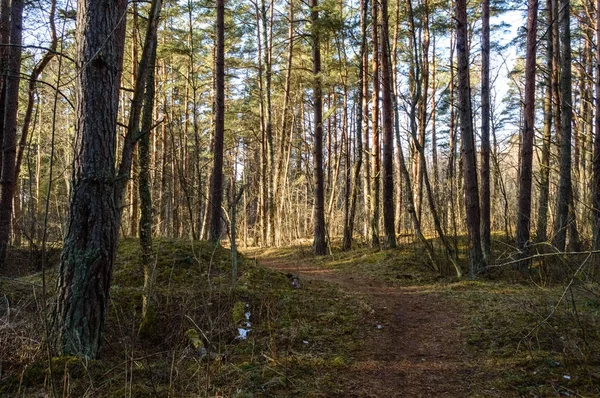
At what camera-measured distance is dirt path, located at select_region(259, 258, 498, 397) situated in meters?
3.38

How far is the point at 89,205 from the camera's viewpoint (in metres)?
3.38

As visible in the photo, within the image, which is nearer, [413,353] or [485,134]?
[413,353]

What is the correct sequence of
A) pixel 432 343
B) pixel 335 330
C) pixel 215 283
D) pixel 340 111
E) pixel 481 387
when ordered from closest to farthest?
pixel 481 387, pixel 432 343, pixel 335 330, pixel 215 283, pixel 340 111

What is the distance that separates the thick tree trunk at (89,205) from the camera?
3.33 m

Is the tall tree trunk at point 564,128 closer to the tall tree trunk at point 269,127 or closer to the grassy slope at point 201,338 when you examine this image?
the grassy slope at point 201,338

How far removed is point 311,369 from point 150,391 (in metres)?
1.51

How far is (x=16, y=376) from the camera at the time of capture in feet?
9.62

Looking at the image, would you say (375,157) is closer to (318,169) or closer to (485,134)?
(318,169)

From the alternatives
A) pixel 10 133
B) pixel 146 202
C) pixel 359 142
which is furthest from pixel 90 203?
pixel 359 142

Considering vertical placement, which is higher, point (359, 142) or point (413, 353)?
point (359, 142)

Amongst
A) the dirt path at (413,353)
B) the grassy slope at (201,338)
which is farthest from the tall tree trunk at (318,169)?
the dirt path at (413,353)

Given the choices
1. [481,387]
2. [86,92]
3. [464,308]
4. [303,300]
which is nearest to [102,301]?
[86,92]

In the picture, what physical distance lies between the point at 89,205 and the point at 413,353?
12.1ft

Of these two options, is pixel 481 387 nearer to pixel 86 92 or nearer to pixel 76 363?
pixel 76 363
